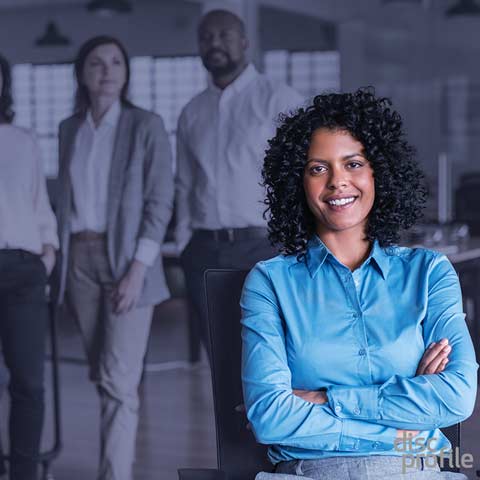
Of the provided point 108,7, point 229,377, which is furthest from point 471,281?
point 229,377

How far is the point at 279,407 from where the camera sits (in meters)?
1.90

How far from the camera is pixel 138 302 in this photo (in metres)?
3.88

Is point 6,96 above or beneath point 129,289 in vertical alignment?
above

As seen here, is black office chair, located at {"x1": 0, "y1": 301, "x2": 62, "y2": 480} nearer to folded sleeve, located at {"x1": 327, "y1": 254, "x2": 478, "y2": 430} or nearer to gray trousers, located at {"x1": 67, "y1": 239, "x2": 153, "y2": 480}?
gray trousers, located at {"x1": 67, "y1": 239, "x2": 153, "y2": 480}

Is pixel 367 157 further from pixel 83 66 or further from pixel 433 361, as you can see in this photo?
pixel 83 66

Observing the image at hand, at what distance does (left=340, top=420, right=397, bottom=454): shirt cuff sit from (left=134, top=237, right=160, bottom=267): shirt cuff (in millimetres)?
2025

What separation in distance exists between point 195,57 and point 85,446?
1735mm

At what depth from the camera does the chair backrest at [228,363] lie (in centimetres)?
213

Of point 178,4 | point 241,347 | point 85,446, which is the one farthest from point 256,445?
point 178,4

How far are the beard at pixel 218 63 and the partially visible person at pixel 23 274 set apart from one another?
2.58ft

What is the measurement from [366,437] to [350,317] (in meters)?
0.25

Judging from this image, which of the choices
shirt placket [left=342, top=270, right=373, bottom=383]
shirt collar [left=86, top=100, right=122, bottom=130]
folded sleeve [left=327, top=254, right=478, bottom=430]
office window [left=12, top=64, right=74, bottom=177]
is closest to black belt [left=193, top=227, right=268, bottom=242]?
shirt collar [left=86, top=100, right=122, bottom=130]

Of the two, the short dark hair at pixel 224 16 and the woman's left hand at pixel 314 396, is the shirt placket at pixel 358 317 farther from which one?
the short dark hair at pixel 224 16

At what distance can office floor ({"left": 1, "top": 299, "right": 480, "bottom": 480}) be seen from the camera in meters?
3.91
